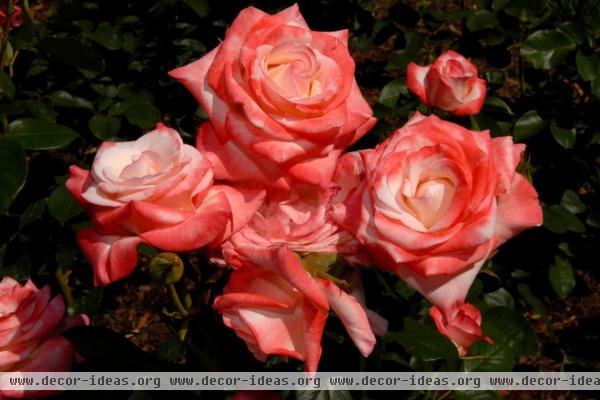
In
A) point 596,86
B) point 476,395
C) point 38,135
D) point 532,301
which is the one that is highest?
point 38,135

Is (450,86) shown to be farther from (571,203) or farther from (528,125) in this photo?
(571,203)

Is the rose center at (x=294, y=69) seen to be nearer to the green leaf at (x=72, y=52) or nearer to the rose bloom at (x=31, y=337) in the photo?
the rose bloom at (x=31, y=337)

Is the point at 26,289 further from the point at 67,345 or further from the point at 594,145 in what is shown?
the point at 594,145

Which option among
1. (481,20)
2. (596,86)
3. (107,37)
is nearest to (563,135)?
(596,86)

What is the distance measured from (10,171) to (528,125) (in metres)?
1.19

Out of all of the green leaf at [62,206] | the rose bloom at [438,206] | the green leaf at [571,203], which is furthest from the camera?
the green leaf at [571,203]

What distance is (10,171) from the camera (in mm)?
979

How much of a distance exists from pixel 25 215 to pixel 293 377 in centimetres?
84

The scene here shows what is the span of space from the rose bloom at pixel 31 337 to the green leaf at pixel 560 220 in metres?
1.09

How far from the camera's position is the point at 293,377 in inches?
32.1

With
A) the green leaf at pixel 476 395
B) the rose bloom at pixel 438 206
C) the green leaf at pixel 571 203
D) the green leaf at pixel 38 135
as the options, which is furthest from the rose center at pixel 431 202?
the green leaf at pixel 571 203

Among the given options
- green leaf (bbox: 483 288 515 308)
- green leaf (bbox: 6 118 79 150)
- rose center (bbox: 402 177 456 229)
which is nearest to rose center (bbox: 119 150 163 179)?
rose center (bbox: 402 177 456 229)

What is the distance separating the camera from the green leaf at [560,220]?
1512 mm

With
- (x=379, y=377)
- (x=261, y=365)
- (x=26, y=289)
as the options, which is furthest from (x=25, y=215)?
(x=379, y=377)
